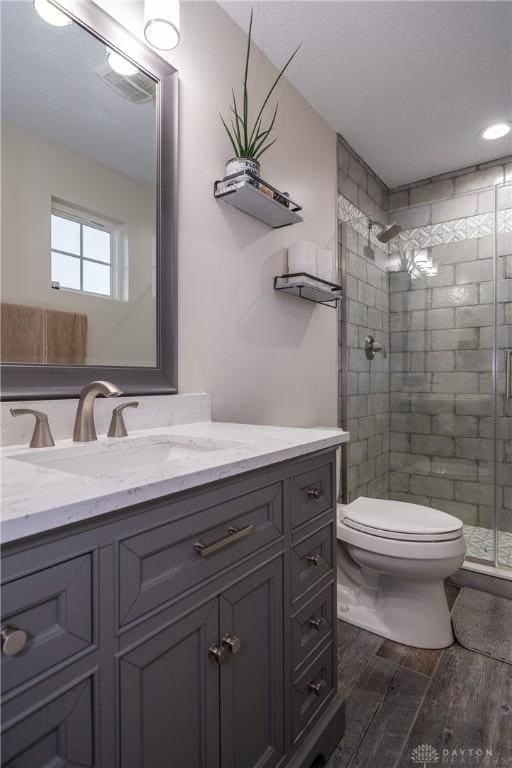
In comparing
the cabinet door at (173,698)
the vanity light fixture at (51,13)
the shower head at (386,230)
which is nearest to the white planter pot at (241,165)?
the vanity light fixture at (51,13)

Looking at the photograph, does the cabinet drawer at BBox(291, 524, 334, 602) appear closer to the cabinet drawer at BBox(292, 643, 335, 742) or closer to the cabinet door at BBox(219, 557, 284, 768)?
the cabinet door at BBox(219, 557, 284, 768)

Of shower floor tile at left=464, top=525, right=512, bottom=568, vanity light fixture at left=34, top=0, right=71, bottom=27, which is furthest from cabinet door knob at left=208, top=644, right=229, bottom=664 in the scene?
shower floor tile at left=464, top=525, right=512, bottom=568

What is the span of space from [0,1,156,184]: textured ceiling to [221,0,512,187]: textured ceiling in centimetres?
76

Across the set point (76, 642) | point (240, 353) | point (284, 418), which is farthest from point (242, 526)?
point (284, 418)

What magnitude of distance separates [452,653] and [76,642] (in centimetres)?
165

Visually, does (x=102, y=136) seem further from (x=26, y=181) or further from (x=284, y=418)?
(x=284, y=418)

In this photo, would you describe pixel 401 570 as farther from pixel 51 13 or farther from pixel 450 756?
pixel 51 13

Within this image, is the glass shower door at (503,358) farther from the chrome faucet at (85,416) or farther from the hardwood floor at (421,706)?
the chrome faucet at (85,416)

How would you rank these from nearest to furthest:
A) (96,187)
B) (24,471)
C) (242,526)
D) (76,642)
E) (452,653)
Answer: (76,642), (24,471), (242,526), (96,187), (452,653)

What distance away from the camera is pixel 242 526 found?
0.84 m

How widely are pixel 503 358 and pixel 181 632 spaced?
8.09 ft

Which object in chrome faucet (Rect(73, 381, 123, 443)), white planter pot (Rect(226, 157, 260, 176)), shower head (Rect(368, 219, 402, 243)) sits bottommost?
chrome faucet (Rect(73, 381, 123, 443))

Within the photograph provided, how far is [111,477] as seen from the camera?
64 cm

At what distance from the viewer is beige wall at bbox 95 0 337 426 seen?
4.69 feet
